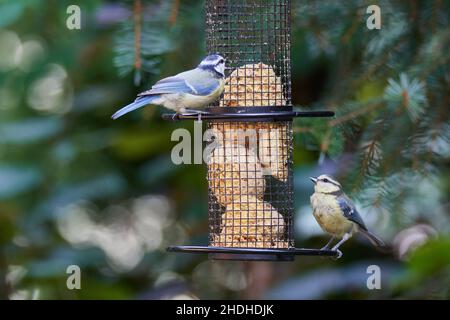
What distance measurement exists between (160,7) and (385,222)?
154cm

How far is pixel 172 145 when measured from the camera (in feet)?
18.5

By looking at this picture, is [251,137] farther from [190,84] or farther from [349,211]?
[349,211]

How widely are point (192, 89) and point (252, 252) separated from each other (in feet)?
2.60

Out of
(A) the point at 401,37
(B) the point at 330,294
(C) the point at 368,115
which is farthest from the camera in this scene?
(B) the point at 330,294

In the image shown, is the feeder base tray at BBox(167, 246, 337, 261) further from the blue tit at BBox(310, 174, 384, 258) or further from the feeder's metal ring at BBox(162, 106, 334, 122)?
the feeder's metal ring at BBox(162, 106, 334, 122)

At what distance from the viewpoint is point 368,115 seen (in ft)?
13.0

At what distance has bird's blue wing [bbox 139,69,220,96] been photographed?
3711 mm

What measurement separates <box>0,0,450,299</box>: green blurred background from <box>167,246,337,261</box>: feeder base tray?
0.51m

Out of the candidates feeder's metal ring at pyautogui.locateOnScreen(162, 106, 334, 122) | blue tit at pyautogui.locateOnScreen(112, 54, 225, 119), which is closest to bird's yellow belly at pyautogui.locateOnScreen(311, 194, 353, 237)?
feeder's metal ring at pyautogui.locateOnScreen(162, 106, 334, 122)

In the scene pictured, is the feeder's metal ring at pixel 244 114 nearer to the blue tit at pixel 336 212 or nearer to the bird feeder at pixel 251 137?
the bird feeder at pixel 251 137
